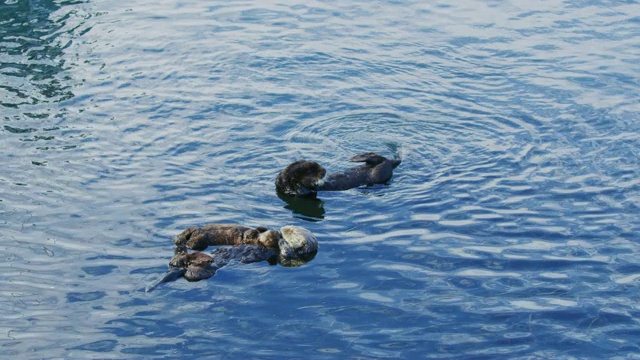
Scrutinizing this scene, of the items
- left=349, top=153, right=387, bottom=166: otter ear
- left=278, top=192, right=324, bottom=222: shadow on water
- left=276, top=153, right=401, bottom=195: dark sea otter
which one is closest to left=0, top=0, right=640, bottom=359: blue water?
left=278, top=192, right=324, bottom=222: shadow on water

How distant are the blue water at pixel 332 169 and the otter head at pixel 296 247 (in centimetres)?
13

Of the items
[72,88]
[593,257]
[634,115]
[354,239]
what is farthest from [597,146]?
[72,88]

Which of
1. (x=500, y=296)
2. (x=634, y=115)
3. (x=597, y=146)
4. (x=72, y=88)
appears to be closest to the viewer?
(x=500, y=296)

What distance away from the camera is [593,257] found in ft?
28.9

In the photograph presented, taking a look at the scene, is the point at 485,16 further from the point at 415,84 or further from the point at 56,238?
the point at 56,238

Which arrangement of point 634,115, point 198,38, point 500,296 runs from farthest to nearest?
1. point 198,38
2. point 634,115
3. point 500,296

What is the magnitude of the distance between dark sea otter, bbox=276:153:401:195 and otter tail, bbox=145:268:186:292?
2006 millimetres

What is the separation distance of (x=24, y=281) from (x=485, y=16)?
1101 cm

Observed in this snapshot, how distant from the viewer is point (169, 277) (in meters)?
8.30

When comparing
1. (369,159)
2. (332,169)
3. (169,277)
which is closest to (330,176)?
(369,159)

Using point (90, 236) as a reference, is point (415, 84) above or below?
above

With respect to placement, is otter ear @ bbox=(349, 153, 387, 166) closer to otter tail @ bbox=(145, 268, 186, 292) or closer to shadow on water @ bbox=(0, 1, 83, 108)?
otter tail @ bbox=(145, 268, 186, 292)

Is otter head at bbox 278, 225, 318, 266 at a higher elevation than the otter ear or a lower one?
lower

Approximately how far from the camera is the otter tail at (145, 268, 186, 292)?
8250 millimetres
